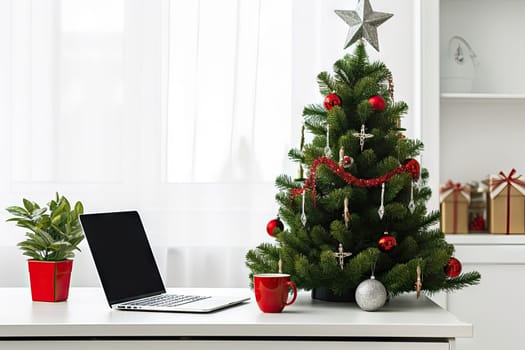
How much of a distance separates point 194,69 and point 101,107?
0.38m

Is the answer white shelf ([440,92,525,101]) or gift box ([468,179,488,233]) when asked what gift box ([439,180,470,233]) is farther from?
white shelf ([440,92,525,101])

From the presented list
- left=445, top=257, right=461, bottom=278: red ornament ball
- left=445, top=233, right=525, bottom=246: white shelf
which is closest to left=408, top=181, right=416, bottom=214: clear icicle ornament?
left=445, top=257, right=461, bottom=278: red ornament ball

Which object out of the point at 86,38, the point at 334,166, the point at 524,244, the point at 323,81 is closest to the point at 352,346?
the point at 334,166

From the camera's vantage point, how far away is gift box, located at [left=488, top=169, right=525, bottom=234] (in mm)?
2811

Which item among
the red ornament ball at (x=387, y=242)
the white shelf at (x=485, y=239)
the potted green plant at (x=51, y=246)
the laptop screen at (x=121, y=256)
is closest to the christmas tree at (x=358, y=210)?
the red ornament ball at (x=387, y=242)

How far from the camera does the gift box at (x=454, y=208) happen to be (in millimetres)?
2836

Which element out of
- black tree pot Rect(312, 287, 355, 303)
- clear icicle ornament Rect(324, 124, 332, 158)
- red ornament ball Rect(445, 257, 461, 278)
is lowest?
black tree pot Rect(312, 287, 355, 303)

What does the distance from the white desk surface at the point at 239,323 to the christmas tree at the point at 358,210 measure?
83 mm

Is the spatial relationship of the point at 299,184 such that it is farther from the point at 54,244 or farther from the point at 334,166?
the point at 54,244

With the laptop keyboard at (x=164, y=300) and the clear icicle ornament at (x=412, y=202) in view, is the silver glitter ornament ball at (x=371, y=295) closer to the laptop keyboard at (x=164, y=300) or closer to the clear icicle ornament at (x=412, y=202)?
the clear icicle ornament at (x=412, y=202)

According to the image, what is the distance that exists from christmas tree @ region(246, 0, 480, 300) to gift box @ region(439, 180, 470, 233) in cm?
110

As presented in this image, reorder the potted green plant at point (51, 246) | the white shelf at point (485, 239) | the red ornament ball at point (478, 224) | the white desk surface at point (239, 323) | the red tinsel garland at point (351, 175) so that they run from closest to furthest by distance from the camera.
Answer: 1. the white desk surface at point (239, 323)
2. the red tinsel garland at point (351, 175)
3. the potted green plant at point (51, 246)
4. the white shelf at point (485, 239)
5. the red ornament ball at point (478, 224)

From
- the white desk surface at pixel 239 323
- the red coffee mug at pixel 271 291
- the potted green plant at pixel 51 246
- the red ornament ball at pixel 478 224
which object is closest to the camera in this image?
the white desk surface at pixel 239 323

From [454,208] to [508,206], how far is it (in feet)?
0.63
